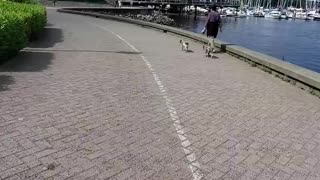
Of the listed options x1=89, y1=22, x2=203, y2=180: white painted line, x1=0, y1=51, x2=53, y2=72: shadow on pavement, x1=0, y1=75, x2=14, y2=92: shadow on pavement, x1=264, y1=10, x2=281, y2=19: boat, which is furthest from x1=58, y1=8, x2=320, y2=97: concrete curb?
x1=264, y1=10, x2=281, y2=19: boat

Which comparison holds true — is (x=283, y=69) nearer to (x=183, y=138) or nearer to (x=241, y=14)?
(x=183, y=138)

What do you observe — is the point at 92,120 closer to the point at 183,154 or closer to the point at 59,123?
the point at 59,123

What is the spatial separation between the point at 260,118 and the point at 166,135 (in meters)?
2.09

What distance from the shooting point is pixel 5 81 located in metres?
9.09

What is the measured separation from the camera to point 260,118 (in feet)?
25.0

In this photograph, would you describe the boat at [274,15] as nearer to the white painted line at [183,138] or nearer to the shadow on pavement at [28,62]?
the shadow on pavement at [28,62]

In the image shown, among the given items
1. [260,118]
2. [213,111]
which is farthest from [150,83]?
[260,118]

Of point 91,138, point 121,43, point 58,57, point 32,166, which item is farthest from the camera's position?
point 121,43

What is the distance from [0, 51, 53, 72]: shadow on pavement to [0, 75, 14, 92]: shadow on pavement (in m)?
0.74

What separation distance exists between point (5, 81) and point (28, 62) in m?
2.62

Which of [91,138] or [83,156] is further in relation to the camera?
[91,138]

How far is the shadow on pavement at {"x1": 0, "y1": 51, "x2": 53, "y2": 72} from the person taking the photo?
1055 centimetres

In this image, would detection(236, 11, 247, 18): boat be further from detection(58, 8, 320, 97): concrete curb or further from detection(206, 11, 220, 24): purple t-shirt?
detection(206, 11, 220, 24): purple t-shirt

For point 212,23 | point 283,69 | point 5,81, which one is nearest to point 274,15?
point 212,23
